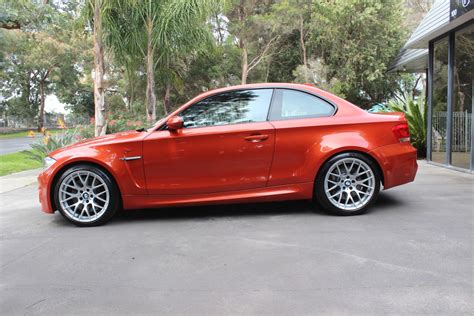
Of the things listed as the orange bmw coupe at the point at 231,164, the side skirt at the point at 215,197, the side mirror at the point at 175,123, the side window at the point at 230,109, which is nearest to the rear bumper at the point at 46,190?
the orange bmw coupe at the point at 231,164

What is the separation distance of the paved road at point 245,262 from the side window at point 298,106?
4.10ft

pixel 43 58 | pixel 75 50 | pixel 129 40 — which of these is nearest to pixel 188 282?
pixel 129 40

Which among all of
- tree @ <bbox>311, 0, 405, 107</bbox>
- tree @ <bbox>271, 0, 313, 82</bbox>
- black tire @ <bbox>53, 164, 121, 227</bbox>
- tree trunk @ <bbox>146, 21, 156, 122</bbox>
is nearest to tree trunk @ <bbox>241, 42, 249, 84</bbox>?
tree @ <bbox>271, 0, 313, 82</bbox>

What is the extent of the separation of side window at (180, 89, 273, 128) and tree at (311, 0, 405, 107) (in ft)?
62.5

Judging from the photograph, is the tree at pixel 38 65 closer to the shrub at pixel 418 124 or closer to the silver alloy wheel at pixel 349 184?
the shrub at pixel 418 124

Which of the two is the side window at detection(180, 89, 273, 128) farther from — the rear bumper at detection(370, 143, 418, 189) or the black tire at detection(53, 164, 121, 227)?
the rear bumper at detection(370, 143, 418, 189)

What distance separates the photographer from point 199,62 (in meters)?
25.7

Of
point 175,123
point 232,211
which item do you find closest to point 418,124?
point 232,211

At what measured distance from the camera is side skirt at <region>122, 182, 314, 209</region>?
4.87 m

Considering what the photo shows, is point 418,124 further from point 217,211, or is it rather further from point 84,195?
point 84,195

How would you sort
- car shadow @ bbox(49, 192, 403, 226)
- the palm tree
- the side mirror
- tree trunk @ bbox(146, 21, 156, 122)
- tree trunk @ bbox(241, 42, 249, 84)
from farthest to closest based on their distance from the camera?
1. tree trunk @ bbox(241, 42, 249, 84)
2. tree trunk @ bbox(146, 21, 156, 122)
3. the palm tree
4. car shadow @ bbox(49, 192, 403, 226)
5. the side mirror

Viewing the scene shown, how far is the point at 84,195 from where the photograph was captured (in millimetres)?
4840

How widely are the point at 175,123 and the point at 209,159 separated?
1.89 ft

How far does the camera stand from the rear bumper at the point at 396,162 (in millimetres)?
4930
